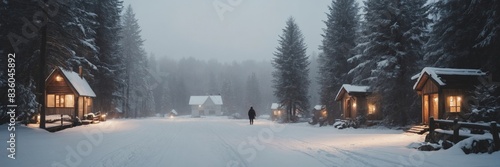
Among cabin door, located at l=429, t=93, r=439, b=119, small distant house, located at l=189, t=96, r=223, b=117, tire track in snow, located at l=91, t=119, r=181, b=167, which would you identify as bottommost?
small distant house, located at l=189, t=96, r=223, b=117

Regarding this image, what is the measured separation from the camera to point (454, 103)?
2177 centimetres

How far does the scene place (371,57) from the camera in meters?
31.2

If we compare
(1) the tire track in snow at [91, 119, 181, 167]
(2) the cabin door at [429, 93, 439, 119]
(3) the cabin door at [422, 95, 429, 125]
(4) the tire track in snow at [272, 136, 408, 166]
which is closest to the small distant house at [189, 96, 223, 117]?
(3) the cabin door at [422, 95, 429, 125]

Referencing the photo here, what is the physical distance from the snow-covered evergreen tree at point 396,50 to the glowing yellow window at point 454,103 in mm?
5923

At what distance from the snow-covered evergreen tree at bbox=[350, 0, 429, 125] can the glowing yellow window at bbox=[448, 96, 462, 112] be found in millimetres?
5923

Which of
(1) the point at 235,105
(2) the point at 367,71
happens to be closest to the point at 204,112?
(1) the point at 235,105

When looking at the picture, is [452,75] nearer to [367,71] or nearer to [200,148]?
[367,71]

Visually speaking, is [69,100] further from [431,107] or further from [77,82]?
[431,107]

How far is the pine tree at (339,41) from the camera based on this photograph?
3894 cm

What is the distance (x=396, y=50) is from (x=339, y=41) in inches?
448

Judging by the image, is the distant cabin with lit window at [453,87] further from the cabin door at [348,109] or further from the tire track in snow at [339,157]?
the cabin door at [348,109]

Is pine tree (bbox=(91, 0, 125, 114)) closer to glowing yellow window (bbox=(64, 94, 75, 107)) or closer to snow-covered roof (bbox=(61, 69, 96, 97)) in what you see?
snow-covered roof (bbox=(61, 69, 96, 97))

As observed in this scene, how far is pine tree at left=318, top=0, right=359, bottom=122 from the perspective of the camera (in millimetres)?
38938

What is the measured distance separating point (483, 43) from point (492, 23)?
1.20 m
